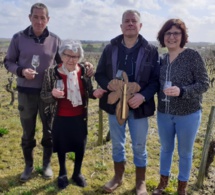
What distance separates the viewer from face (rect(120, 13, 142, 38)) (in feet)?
13.0

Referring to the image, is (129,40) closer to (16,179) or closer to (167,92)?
(167,92)

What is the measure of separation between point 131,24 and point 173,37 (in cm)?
63

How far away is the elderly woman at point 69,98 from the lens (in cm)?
417

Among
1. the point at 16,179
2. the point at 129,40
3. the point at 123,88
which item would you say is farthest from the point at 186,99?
the point at 16,179

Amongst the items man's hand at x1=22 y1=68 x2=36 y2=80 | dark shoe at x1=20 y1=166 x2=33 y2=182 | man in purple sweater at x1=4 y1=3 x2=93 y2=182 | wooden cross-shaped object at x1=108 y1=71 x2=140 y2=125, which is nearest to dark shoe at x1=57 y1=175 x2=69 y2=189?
dark shoe at x1=20 y1=166 x2=33 y2=182

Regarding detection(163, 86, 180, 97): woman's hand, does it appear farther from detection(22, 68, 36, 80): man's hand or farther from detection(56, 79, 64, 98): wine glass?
detection(22, 68, 36, 80): man's hand

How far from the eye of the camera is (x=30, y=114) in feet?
15.7

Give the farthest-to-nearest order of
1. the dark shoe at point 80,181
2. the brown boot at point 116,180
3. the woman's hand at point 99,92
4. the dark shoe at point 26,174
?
1. the dark shoe at point 26,174
2. the dark shoe at point 80,181
3. the brown boot at point 116,180
4. the woman's hand at point 99,92

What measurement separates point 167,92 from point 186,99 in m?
0.46

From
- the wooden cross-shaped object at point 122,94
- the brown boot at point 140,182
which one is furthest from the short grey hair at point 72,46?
the brown boot at point 140,182

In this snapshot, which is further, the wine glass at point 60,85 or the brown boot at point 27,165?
the brown boot at point 27,165

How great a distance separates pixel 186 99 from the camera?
3.90m

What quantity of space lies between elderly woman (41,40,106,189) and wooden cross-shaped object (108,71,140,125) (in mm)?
238

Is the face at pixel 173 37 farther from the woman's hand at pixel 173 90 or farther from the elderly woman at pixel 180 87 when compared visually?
the woman's hand at pixel 173 90
